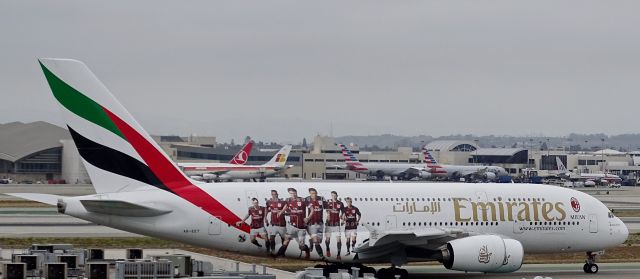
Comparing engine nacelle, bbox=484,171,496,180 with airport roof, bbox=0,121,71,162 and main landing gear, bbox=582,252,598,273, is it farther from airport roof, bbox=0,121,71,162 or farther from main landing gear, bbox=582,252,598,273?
main landing gear, bbox=582,252,598,273

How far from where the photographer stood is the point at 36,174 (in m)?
175

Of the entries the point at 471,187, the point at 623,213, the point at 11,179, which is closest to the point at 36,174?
the point at 11,179

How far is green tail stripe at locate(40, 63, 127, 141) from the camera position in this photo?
127 feet

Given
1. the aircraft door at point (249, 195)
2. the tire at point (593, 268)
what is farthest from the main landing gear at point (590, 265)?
the aircraft door at point (249, 195)

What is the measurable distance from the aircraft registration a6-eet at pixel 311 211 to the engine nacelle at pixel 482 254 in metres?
0.04

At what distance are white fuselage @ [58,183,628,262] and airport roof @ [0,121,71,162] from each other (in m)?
136

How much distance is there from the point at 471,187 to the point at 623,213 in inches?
1837

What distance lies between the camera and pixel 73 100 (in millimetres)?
38844

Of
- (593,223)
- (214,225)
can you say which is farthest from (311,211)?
(593,223)

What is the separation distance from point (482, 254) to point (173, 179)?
37.2ft

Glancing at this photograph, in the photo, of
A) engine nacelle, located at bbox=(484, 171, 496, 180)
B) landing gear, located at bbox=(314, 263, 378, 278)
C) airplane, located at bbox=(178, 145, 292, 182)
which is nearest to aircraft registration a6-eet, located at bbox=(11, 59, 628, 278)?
landing gear, located at bbox=(314, 263, 378, 278)

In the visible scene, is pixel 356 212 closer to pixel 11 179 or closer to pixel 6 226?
pixel 6 226

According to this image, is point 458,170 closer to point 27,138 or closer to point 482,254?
point 27,138

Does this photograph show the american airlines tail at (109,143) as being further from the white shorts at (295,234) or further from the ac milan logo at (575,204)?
the ac milan logo at (575,204)
